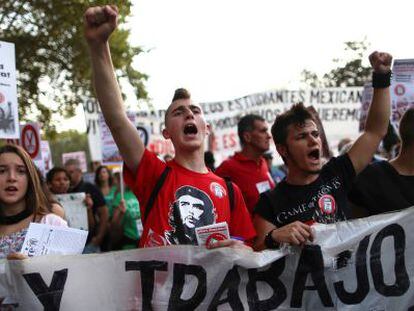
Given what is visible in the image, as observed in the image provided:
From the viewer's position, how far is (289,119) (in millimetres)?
3557

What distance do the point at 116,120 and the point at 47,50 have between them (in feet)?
46.3

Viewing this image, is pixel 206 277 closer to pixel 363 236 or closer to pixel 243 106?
pixel 363 236

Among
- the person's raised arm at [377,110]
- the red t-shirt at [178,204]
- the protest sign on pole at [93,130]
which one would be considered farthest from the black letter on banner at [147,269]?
the protest sign on pole at [93,130]

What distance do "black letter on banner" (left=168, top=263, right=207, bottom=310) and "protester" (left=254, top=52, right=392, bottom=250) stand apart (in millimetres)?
352

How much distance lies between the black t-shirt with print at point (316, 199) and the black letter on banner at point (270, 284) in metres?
0.32

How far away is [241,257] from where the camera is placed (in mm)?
2982

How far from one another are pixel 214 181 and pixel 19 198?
1.03 metres

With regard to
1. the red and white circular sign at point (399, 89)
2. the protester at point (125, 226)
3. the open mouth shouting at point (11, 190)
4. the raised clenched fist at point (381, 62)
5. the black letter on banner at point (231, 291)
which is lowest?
the protester at point (125, 226)

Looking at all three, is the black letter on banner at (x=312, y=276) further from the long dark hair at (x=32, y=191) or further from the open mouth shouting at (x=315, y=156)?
the long dark hair at (x=32, y=191)

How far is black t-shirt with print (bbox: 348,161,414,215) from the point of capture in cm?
357

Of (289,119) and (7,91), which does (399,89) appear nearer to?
(289,119)

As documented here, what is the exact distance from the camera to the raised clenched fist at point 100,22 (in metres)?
2.91

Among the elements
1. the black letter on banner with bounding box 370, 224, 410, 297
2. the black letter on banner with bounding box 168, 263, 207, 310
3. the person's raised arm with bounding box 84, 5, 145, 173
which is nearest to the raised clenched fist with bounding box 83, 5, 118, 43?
the person's raised arm with bounding box 84, 5, 145, 173

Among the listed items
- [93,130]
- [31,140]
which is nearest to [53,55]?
[93,130]
